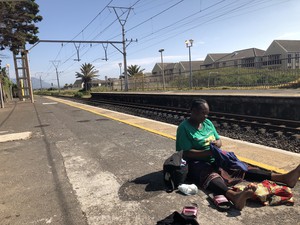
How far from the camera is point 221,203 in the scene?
359cm

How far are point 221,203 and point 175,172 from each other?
2.60 feet

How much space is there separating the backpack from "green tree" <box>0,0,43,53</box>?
16642mm

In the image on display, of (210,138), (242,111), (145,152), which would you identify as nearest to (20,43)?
(242,111)

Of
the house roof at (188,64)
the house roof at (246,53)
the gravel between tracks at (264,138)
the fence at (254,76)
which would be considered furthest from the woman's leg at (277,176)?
the house roof at (188,64)

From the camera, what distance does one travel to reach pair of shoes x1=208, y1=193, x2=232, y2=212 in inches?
139

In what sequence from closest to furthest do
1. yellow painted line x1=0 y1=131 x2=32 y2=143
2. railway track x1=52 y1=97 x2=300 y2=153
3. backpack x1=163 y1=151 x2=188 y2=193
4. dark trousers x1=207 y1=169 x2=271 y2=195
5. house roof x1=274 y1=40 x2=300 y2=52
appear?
dark trousers x1=207 y1=169 x2=271 y2=195, backpack x1=163 y1=151 x2=188 y2=193, railway track x1=52 y1=97 x2=300 y2=153, yellow painted line x1=0 y1=131 x2=32 y2=143, house roof x1=274 y1=40 x2=300 y2=52

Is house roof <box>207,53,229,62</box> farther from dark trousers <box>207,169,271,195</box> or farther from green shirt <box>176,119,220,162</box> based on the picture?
dark trousers <box>207,169,271,195</box>

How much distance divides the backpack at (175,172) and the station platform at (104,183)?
0.17 meters

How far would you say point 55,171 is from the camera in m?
5.31

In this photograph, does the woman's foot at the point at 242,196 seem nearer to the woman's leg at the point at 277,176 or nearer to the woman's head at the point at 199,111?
the woman's leg at the point at 277,176

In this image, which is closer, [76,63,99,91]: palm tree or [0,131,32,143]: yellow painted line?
[0,131,32,143]: yellow painted line

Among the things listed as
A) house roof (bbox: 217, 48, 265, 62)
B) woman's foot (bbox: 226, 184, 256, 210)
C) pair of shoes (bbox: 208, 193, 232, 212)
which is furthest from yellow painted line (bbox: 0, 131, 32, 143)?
house roof (bbox: 217, 48, 265, 62)

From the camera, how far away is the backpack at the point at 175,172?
13.5 feet

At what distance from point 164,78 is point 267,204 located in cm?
3479
